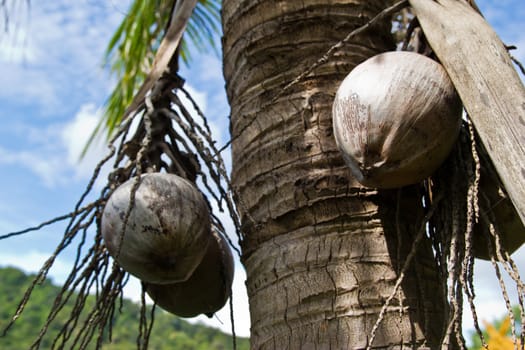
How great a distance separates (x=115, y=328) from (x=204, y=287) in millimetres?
26844

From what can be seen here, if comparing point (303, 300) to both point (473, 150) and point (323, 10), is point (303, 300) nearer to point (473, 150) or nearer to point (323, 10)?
point (473, 150)

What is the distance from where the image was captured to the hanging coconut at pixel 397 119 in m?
1.35

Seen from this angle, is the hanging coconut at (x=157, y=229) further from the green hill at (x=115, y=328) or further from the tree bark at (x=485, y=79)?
the green hill at (x=115, y=328)

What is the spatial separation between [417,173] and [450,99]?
168 millimetres

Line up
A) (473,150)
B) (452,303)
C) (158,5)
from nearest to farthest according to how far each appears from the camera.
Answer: (452,303) < (473,150) < (158,5)

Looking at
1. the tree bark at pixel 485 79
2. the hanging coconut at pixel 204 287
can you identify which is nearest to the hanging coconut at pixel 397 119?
the tree bark at pixel 485 79

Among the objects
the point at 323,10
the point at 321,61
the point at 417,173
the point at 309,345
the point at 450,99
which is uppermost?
the point at 323,10

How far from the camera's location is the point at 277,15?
1755mm

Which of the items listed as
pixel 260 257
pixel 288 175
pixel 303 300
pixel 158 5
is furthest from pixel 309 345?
pixel 158 5

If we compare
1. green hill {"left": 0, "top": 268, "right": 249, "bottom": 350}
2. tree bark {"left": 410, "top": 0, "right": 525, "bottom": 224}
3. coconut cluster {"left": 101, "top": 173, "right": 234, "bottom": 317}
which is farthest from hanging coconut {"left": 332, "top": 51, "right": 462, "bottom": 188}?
green hill {"left": 0, "top": 268, "right": 249, "bottom": 350}

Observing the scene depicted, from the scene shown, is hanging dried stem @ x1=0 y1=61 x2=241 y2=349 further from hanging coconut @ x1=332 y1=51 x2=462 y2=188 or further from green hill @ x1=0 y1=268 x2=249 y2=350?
green hill @ x1=0 y1=268 x2=249 y2=350

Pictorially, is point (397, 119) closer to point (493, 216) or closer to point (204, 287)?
point (493, 216)

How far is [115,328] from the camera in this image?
27328mm

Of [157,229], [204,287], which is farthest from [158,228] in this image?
[204,287]
